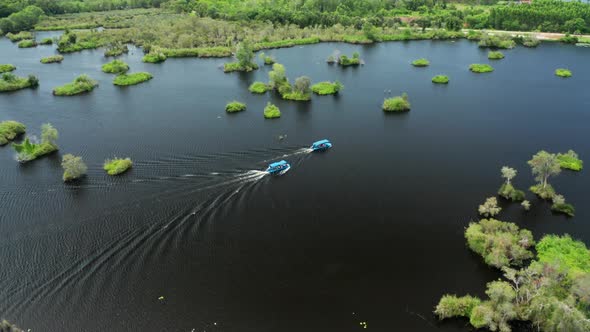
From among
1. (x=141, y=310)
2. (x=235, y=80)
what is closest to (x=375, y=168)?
(x=141, y=310)

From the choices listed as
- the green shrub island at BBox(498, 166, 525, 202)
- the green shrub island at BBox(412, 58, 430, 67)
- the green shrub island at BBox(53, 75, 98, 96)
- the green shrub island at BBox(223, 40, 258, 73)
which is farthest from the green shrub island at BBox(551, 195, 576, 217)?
the green shrub island at BBox(53, 75, 98, 96)

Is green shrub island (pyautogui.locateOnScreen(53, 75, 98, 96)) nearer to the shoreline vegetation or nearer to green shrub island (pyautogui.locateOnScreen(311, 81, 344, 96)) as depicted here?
the shoreline vegetation

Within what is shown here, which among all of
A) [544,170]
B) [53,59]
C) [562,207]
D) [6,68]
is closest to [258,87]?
[544,170]

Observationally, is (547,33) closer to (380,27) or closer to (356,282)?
(380,27)

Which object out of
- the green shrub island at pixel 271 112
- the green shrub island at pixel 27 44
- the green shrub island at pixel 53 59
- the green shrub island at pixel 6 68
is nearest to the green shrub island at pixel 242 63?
the green shrub island at pixel 271 112

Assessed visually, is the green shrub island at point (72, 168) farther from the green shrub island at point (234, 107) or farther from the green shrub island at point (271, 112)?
the green shrub island at point (271, 112)

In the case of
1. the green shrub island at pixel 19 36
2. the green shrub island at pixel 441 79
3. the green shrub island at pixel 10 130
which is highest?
the green shrub island at pixel 19 36
